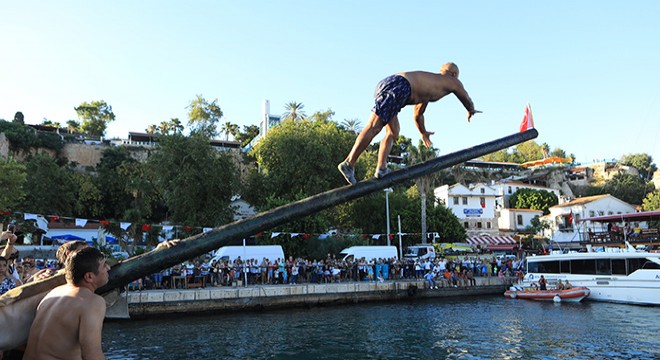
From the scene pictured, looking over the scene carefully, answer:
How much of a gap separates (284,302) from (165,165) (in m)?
22.5

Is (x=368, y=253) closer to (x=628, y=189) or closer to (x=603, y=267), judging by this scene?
(x=603, y=267)

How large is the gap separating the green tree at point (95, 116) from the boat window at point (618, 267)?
9485 cm

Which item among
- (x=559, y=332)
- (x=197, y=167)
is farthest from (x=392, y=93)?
(x=197, y=167)

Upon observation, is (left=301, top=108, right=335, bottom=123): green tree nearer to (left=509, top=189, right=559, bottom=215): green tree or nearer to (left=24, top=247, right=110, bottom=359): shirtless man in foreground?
(left=509, top=189, right=559, bottom=215): green tree

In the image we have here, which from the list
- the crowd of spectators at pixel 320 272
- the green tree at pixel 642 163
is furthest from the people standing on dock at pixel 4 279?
the green tree at pixel 642 163

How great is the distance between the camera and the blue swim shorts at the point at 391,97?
5.43m

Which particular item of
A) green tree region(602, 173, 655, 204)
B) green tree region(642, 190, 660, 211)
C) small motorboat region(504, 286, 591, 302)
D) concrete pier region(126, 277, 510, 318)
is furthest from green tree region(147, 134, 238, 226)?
green tree region(602, 173, 655, 204)

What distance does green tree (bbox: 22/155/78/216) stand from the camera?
164ft

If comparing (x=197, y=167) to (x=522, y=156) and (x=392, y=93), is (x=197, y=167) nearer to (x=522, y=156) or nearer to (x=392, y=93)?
(x=392, y=93)

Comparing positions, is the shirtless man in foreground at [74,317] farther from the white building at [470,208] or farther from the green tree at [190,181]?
the white building at [470,208]

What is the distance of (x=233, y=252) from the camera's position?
86.9 ft

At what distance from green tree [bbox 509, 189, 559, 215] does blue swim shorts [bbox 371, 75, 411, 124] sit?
75.9m

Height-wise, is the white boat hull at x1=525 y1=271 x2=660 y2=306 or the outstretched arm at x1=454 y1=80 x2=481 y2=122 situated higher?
the outstretched arm at x1=454 y1=80 x2=481 y2=122

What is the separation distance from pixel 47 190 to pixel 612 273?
52229 mm
